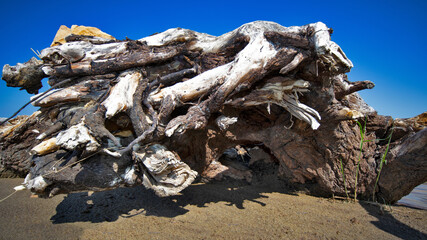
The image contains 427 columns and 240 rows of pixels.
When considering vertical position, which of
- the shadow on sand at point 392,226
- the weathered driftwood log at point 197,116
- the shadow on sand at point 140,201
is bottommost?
the shadow on sand at point 140,201

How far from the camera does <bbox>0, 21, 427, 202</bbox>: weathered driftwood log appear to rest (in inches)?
115

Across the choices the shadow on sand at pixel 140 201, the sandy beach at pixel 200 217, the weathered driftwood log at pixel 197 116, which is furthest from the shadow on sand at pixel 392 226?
the shadow on sand at pixel 140 201

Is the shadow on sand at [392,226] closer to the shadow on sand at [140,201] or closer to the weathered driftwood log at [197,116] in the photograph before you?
the weathered driftwood log at [197,116]

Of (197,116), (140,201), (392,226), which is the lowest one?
(140,201)

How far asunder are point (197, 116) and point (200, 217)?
5.08 feet

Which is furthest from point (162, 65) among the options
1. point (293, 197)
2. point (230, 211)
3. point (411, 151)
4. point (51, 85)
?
point (411, 151)

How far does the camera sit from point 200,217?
10.8 feet

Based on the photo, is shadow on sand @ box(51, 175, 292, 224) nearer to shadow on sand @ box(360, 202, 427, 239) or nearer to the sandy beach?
the sandy beach

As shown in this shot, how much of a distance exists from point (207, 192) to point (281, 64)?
9.38ft

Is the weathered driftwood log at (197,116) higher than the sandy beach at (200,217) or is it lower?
higher

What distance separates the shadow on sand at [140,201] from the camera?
3.28 meters

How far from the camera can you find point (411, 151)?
3521 millimetres

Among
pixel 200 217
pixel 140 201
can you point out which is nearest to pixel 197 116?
pixel 200 217

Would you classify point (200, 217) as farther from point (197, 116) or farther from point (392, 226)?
point (392, 226)
